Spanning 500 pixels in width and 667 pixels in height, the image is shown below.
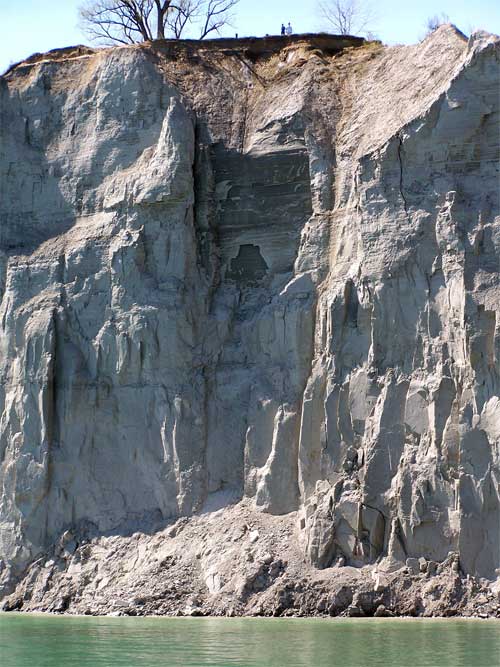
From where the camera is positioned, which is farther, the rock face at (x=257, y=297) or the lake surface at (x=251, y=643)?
the rock face at (x=257, y=297)

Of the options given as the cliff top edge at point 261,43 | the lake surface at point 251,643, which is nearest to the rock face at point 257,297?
the cliff top edge at point 261,43

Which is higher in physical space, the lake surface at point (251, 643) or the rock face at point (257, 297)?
the rock face at point (257, 297)

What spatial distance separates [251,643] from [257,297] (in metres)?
9.36

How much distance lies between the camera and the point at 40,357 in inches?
1131

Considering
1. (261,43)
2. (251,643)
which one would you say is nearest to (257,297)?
(261,43)

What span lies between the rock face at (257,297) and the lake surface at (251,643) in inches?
89.6

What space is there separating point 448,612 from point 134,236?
969 cm

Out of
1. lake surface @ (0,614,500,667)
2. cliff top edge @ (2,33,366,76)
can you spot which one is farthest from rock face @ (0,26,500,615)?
lake surface @ (0,614,500,667)

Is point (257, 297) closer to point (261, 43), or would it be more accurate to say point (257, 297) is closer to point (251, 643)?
point (261, 43)

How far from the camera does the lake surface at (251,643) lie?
18.5m

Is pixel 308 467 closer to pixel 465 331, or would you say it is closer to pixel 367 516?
pixel 367 516

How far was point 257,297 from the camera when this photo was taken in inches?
1111

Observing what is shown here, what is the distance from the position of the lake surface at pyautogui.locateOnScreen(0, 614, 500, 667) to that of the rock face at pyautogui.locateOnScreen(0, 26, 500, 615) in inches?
89.6

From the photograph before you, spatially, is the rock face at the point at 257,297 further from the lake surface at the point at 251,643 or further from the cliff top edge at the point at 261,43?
the lake surface at the point at 251,643
